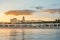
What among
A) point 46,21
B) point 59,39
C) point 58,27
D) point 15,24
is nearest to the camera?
point 59,39

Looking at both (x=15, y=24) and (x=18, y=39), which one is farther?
(x=15, y=24)

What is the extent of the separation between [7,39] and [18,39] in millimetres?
307

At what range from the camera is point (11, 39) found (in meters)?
5.89

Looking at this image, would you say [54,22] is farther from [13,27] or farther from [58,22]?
[13,27]

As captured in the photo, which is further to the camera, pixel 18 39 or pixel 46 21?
pixel 46 21

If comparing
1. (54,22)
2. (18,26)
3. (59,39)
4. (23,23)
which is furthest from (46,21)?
(59,39)

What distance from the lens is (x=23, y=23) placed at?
1046cm

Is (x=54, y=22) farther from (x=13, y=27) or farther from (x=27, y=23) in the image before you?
(x=13, y=27)

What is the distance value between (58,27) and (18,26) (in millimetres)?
2230

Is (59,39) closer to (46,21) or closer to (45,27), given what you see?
(46,21)

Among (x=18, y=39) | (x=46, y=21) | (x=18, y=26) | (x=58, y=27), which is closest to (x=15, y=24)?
(x=18, y=26)

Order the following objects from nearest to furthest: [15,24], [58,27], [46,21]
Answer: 1. [46,21]
2. [15,24]
3. [58,27]

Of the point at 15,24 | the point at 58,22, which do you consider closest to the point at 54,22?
the point at 58,22

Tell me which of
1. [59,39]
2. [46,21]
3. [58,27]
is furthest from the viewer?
[58,27]
